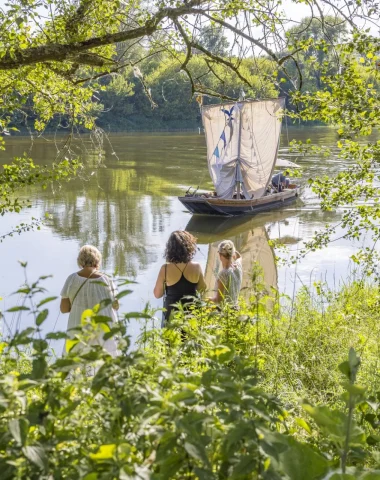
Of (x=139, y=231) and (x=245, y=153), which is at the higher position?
(x=245, y=153)

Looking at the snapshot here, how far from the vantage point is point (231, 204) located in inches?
853

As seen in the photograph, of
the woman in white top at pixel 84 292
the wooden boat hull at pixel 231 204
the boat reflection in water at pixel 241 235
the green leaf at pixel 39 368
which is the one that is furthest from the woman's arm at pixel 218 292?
the wooden boat hull at pixel 231 204

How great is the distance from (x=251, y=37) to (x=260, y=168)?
2021 cm

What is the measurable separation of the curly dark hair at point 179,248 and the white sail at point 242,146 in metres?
18.6

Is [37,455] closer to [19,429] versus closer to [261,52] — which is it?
[19,429]

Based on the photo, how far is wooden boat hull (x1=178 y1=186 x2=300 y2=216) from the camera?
821 inches

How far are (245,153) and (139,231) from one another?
7.66 m

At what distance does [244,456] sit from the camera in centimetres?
105

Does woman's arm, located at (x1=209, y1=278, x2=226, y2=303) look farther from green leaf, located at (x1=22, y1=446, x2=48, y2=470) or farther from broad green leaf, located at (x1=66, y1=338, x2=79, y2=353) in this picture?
green leaf, located at (x1=22, y1=446, x2=48, y2=470)

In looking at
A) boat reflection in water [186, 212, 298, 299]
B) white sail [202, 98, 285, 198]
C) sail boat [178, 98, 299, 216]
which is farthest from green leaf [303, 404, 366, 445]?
white sail [202, 98, 285, 198]

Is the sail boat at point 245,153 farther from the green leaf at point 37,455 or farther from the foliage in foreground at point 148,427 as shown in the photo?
the green leaf at point 37,455

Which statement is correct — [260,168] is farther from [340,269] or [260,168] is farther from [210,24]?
[210,24]

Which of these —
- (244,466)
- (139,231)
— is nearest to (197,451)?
(244,466)

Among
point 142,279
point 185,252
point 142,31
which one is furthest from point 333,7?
point 142,279
